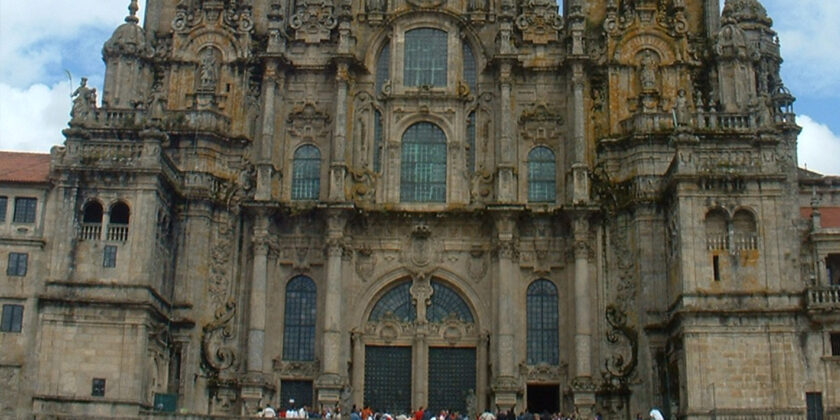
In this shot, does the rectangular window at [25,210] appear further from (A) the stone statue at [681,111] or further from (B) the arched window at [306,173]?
(A) the stone statue at [681,111]

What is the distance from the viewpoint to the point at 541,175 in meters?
41.7

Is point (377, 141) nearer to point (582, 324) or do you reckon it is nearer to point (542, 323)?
point (542, 323)

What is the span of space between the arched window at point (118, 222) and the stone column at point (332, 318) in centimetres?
751

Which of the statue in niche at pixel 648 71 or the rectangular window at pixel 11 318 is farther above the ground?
the statue in niche at pixel 648 71

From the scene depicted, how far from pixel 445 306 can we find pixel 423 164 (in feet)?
18.5

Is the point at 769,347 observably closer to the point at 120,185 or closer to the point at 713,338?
the point at 713,338

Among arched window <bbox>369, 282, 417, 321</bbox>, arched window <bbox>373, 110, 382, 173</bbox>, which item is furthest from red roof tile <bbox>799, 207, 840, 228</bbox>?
arched window <bbox>373, 110, 382, 173</bbox>

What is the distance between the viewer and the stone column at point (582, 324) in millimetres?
37812

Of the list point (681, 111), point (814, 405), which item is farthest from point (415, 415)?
point (681, 111)

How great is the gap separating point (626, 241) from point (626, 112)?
5.16m

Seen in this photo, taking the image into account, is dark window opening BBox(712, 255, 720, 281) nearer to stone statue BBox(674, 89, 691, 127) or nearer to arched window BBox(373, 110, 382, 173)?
stone statue BBox(674, 89, 691, 127)

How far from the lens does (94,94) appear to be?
38562mm

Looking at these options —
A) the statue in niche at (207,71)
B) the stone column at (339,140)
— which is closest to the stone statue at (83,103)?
the statue in niche at (207,71)

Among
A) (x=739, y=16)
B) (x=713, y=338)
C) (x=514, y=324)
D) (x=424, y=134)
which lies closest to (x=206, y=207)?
(x=424, y=134)
